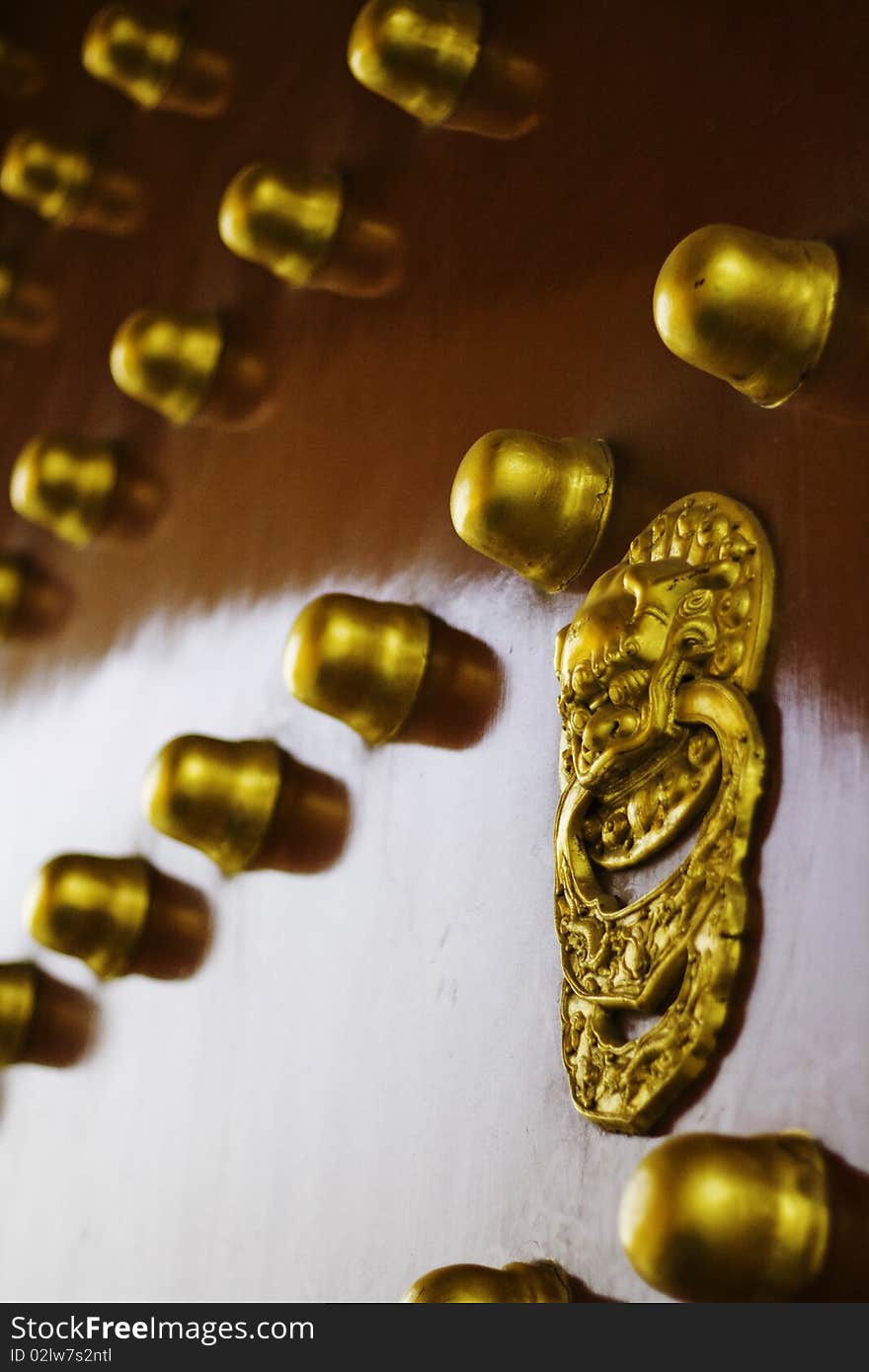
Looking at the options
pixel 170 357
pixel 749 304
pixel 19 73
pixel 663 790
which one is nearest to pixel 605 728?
→ pixel 663 790

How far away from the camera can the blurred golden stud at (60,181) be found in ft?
3.91

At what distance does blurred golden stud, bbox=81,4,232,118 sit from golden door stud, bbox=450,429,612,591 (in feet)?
2.05

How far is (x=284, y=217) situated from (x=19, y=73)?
63 centimetres

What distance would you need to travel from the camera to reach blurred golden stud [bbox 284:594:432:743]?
0.67 m

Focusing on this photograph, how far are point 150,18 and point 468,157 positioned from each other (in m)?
0.44

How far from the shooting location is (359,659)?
2.23ft

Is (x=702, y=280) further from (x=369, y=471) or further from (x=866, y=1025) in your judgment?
(x=369, y=471)

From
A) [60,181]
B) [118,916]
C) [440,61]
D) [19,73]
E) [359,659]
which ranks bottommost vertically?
[118,916]

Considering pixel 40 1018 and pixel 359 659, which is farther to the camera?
pixel 40 1018

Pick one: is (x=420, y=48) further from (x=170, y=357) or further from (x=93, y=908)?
(x=93, y=908)

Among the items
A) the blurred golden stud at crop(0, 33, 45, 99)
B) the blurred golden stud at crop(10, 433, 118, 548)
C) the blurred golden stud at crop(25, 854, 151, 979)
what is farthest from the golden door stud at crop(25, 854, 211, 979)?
the blurred golden stud at crop(0, 33, 45, 99)

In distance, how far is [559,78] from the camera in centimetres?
74

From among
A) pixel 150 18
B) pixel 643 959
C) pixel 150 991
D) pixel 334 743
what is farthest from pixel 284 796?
pixel 150 18

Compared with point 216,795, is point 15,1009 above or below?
below
